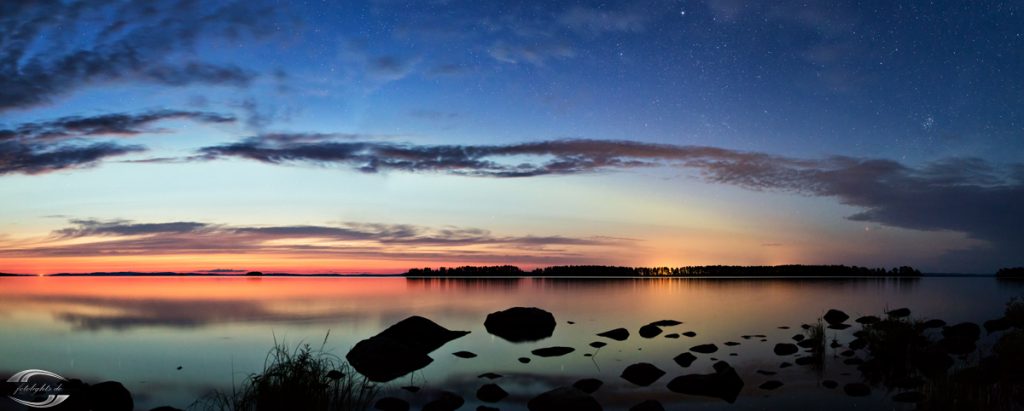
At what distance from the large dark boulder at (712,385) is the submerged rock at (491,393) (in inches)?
214

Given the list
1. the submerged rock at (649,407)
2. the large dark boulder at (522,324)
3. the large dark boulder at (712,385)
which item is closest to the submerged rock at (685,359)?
the large dark boulder at (712,385)

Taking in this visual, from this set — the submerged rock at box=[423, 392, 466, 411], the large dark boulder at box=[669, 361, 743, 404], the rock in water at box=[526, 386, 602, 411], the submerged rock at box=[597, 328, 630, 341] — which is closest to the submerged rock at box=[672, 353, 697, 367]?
the large dark boulder at box=[669, 361, 743, 404]

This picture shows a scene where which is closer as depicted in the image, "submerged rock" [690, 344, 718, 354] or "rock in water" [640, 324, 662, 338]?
"submerged rock" [690, 344, 718, 354]

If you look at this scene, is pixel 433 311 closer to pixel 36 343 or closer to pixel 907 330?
pixel 36 343

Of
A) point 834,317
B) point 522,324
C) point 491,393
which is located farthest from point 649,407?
point 834,317

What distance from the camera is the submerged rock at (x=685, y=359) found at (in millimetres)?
25266

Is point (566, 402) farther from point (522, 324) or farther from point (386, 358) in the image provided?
point (522, 324)

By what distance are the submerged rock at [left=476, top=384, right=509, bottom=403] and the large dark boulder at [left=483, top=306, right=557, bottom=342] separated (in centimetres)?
1680

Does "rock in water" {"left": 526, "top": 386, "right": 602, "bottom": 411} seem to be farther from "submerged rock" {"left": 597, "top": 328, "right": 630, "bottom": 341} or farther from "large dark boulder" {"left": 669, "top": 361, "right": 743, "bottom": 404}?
"submerged rock" {"left": 597, "top": 328, "right": 630, "bottom": 341}

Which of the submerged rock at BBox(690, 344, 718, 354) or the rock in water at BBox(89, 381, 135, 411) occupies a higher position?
the rock in water at BBox(89, 381, 135, 411)

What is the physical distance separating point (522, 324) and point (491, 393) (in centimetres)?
1891

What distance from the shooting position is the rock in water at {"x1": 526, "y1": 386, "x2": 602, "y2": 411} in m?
16.7

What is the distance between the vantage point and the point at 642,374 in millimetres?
22031

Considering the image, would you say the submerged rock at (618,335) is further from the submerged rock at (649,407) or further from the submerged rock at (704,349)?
the submerged rock at (649,407)
